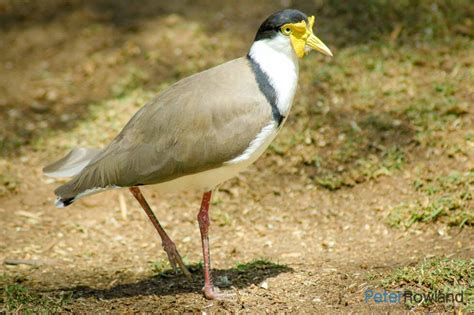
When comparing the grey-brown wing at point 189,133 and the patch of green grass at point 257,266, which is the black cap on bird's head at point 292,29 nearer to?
the grey-brown wing at point 189,133

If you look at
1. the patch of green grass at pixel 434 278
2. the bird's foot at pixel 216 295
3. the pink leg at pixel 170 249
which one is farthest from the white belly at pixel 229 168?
the patch of green grass at pixel 434 278

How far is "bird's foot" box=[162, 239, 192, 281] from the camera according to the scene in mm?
4555

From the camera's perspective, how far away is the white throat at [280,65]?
4230 millimetres

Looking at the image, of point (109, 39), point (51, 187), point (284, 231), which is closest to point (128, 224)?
point (51, 187)

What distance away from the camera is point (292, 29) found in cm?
429

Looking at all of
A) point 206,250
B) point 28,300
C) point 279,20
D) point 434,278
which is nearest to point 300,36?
point 279,20

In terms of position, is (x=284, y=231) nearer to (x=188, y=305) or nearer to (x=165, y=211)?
(x=165, y=211)

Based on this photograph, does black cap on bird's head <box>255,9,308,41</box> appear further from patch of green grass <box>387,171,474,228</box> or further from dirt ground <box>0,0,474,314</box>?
patch of green grass <box>387,171,474,228</box>

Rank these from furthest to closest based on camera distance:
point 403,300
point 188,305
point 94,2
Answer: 1. point 94,2
2. point 188,305
3. point 403,300

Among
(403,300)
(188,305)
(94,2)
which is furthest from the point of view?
(94,2)

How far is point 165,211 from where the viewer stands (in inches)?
227

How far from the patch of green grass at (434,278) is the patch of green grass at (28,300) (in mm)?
2050

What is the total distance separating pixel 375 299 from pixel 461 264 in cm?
63

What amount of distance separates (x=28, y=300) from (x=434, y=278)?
2.57 metres
